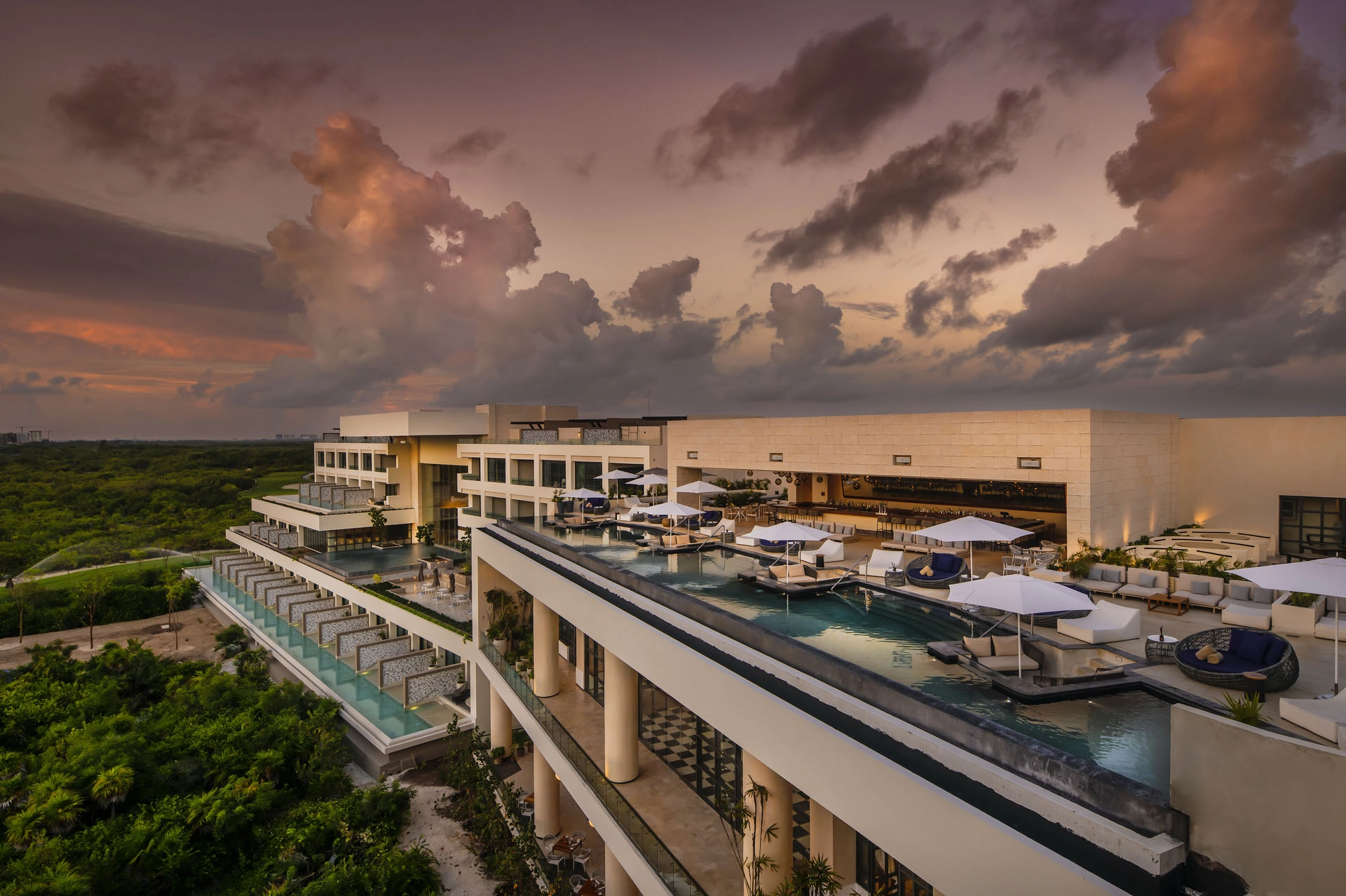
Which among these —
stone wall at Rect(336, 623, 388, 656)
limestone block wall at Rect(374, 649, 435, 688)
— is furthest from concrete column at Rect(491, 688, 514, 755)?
stone wall at Rect(336, 623, 388, 656)

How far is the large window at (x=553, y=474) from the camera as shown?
1349 inches

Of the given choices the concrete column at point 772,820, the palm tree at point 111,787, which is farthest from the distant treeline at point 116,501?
the concrete column at point 772,820

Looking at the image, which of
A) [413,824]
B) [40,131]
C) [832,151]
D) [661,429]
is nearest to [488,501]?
[661,429]

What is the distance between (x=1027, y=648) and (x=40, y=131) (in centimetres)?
7786

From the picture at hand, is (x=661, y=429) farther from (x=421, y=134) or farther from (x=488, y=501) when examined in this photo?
(x=421, y=134)

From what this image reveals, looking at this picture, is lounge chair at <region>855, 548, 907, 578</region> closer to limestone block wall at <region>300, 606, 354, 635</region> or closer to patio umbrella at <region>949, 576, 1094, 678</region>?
patio umbrella at <region>949, 576, 1094, 678</region>

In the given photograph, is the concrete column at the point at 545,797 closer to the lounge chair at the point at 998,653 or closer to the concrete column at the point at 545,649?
the concrete column at the point at 545,649

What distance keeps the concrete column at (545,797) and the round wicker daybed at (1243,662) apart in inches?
562

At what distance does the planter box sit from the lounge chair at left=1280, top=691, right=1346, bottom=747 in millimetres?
4925

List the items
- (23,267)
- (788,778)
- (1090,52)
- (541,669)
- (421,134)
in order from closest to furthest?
(788,778), (541,669), (1090,52), (421,134), (23,267)

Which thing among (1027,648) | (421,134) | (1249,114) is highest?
(421,134)

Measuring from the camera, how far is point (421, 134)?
124 feet

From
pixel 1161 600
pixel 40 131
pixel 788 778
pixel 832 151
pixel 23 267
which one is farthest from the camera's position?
pixel 23 267

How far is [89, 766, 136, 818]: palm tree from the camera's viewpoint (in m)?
18.8
